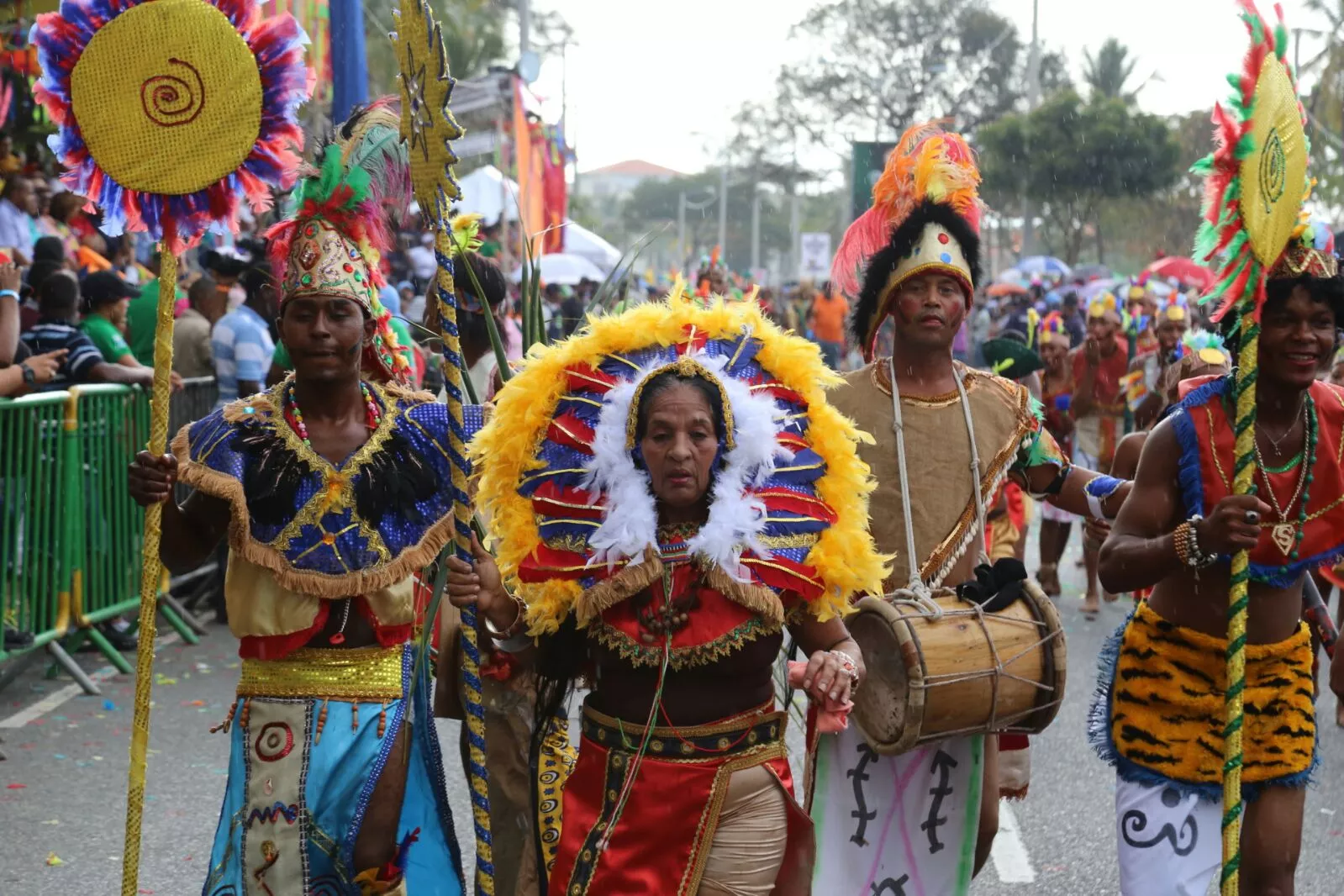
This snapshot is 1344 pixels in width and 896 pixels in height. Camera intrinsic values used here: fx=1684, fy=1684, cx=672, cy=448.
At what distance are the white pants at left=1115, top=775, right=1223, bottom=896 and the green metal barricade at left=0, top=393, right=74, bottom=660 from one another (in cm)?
520

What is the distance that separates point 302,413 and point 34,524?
399 cm

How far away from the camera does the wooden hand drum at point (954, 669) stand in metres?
4.30

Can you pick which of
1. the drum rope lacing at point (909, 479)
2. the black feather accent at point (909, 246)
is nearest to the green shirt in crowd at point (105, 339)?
the black feather accent at point (909, 246)

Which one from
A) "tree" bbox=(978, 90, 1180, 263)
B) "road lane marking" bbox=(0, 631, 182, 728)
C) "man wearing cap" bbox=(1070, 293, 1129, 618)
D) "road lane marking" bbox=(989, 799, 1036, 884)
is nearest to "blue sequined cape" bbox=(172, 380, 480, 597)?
"road lane marking" bbox=(989, 799, 1036, 884)

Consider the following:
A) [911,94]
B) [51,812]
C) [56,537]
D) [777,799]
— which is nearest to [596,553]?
[777,799]

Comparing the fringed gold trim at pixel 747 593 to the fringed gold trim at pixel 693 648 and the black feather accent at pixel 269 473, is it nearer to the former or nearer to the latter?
the fringed gold trim at pixel 693 648

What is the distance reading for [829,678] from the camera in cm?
361

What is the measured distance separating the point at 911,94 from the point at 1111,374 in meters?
41.9

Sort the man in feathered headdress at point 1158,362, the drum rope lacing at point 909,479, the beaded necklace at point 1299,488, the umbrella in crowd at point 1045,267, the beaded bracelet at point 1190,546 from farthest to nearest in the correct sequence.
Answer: the umbrella in crowd at point 1045,267 < the man in feathered headdress at point 1158,362 < the drum rope lacing at point 909,479 < the beaded necklace at point 1299,488 < the beaded bracelet at point 1190,546

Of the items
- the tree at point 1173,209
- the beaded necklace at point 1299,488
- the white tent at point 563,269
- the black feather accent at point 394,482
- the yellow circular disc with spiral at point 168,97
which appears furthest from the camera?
the tree at point 1173,209

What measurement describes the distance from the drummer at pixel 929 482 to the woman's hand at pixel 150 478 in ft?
6.55

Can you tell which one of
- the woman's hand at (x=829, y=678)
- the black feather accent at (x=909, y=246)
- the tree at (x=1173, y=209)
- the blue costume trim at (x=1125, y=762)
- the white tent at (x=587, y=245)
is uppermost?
the tree at (x=1173, y=209)

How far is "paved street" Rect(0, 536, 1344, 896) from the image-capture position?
590cm

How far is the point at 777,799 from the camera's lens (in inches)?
150
